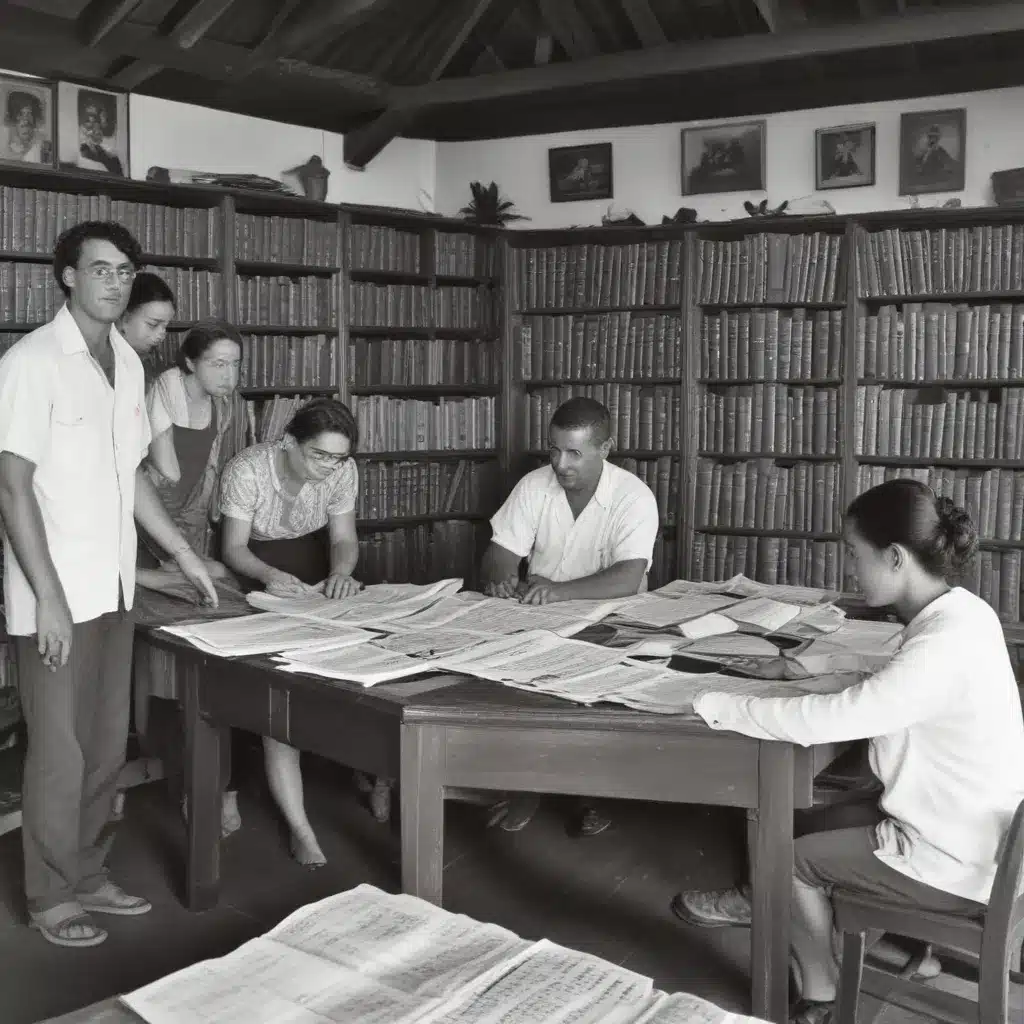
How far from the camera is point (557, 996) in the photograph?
0.95 meters

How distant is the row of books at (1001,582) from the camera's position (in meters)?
4.43

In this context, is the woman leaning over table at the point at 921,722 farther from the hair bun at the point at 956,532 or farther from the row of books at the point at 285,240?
the row of books at the point at 285,240

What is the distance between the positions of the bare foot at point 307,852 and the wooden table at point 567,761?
98 centimetres

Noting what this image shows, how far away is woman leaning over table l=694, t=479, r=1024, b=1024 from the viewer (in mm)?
1691

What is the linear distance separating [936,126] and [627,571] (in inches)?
111

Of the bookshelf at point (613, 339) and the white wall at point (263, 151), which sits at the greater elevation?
the white wall at point (263, 151)

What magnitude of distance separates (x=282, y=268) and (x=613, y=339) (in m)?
1.51

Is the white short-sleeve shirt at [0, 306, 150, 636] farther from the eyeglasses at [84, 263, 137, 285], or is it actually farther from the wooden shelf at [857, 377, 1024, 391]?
the wooden shelf at [857, 377, 1024, 391]

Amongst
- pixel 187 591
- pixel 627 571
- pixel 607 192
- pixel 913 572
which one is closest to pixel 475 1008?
pixel 913 572

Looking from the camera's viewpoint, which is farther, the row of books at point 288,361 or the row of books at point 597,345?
→ the row of books at point 597,345

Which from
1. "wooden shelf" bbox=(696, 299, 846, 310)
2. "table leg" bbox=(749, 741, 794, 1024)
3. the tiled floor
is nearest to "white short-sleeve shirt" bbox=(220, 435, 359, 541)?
the tiled floor

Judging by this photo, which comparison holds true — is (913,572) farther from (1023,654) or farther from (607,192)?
(607,192)

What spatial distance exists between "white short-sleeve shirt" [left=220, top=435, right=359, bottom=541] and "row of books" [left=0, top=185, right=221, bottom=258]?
151 centimetres

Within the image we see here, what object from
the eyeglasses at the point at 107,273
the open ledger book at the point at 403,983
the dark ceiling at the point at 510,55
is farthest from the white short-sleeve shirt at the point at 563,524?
the open ledger book at the point at 403,983
